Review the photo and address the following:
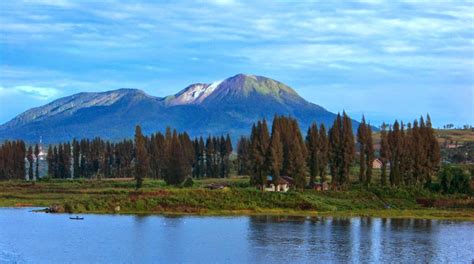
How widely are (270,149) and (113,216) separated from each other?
30866 mm

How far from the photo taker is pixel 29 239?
180 feet

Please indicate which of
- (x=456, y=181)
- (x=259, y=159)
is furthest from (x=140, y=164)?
(x=456, y=181)

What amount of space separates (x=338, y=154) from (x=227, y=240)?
50750 millimetres

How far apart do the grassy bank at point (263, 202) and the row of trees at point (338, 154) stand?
4911 mm

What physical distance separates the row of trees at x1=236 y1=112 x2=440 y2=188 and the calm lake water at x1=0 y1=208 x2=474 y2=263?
25057 mm

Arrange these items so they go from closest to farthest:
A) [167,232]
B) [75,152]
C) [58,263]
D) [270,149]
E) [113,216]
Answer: [58,263] < [167,232] < [113,216] < [270,149] < [75,152]

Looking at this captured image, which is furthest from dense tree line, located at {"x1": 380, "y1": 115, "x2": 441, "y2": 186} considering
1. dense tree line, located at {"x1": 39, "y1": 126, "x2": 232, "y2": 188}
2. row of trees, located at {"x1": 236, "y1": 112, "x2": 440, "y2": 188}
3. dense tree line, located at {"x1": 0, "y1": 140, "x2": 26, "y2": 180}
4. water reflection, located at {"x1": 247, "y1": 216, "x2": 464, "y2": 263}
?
dense tree line, located at {"x1": 0, "y1": 140, "x2": 26, "y2": 180}

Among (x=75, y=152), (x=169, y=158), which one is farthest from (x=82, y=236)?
(x=75, y=152)

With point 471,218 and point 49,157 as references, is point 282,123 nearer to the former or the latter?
point 471,218

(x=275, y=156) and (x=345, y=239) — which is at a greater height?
(x=275, y=156)

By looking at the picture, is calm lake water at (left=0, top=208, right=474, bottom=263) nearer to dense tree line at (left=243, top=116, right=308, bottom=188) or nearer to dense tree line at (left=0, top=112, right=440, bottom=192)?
dense tree line at (left=243, top=116, right=308, bottom=188)

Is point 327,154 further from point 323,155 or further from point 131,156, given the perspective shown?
point 131,156

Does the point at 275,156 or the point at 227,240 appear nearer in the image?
the point at 227,240

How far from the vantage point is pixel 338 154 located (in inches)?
4114
